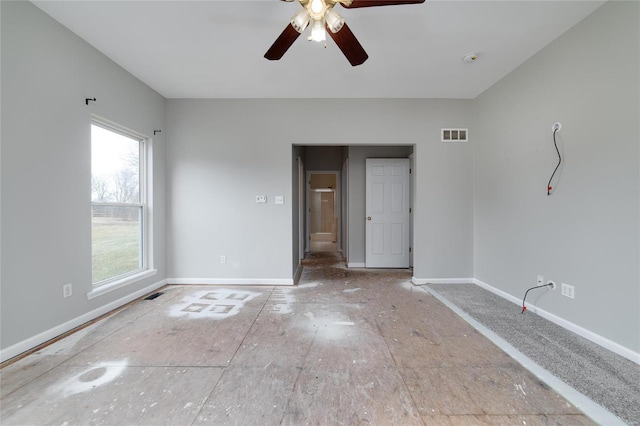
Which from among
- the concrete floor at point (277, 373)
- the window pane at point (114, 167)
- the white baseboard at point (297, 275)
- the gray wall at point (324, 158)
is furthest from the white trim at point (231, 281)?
the gray wall at point (324, 158)

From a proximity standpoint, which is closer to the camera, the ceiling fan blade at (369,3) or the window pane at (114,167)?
the ceiling fan blade at (369,3)

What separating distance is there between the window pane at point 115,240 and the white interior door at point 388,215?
3.47 meters

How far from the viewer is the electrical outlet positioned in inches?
85.5

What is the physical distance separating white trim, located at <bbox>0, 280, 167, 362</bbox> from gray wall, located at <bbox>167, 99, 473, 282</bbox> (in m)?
0.76

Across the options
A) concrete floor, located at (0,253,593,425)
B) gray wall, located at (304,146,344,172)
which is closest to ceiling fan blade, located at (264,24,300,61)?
concrete floor, located at (0,253,593,425)

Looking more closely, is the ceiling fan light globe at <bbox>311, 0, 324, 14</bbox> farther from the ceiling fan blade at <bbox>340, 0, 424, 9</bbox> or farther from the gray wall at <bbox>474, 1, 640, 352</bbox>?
the gray wall at <bbox>474, 1, 640, 352</bbox>

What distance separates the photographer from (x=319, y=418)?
1.30 m

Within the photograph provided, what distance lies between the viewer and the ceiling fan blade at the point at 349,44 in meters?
1.73

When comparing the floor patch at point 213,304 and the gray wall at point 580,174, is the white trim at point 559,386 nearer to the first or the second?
the gray wall at point 580,174

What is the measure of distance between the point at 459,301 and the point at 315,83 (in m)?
3.14

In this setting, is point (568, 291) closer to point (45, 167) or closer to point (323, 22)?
point (323, 22)

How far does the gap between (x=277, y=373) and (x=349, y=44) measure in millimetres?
2383

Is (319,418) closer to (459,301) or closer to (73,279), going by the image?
(459,301)

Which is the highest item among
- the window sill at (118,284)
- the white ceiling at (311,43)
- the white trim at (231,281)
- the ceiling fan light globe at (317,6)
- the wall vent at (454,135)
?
the white ceiling at (311,43)
